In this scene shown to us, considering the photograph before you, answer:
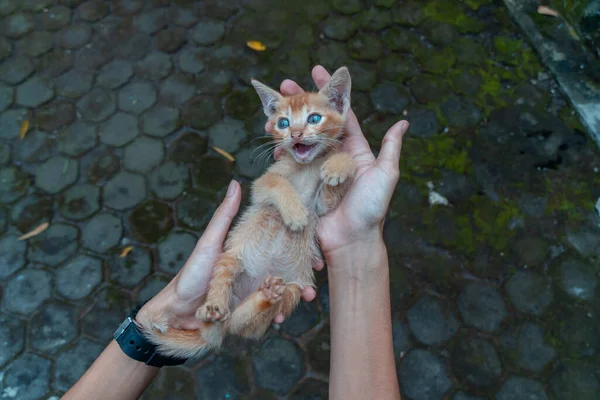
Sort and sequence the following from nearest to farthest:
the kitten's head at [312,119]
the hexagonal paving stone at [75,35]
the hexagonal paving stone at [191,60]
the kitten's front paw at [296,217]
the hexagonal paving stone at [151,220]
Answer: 1. the kitten's front paw at [296,217]
2. the kitten's head at [312,119]
3. the hexagonal paving stone at [151,220]
4. the hexagonal paving stone at [191,60]
5. the hexagonal paving stone at [75,35]

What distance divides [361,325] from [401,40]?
4.16 metres

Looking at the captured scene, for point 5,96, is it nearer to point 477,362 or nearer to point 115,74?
point 115,74

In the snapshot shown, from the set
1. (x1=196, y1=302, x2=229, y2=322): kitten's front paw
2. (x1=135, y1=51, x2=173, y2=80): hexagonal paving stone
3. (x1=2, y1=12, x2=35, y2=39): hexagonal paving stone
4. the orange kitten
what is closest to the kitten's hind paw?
the orange kitten

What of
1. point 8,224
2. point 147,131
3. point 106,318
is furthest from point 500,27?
point 8,224

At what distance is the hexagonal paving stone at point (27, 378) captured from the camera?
401 centimetres

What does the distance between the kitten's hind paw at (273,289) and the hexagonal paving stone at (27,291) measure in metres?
2.64

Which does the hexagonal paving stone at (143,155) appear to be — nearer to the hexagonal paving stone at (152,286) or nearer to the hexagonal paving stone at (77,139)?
the hexagonal paving stone at (77,139)

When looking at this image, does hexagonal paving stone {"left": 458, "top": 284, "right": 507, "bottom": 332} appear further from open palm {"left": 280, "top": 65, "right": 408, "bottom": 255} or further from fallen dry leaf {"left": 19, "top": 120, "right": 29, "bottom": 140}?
fallen dry leaf {"left": 19, "top": 120, "right": 29, "bottom": 140}

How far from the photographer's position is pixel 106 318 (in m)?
4.30

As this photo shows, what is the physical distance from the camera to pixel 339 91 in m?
3.58

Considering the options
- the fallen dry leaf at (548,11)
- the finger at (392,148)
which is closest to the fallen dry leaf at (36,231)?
the finger at (392,148)

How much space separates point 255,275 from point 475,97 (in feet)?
11.7

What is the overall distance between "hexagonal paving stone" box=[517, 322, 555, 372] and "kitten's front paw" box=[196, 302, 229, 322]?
2.74m

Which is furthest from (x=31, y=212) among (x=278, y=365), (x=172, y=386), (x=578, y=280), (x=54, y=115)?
(x=578, y=280)
